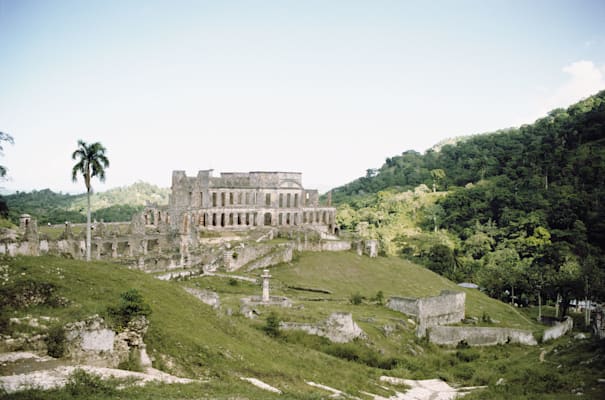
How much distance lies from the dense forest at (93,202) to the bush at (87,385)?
59519mm

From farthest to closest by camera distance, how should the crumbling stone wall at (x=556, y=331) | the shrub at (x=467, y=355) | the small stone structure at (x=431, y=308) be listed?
the crumbling stone wall at (x=556, y=331)
the small stone structure at (x=431, y=308)
the shrub at (x=467, y=355)

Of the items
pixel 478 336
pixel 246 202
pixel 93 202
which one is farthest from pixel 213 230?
pixel 93 202

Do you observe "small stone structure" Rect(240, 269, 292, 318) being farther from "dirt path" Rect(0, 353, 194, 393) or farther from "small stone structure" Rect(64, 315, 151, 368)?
"dirt path" Rect(0, 353, 194, 393)

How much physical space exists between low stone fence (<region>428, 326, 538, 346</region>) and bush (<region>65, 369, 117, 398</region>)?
1103 inches

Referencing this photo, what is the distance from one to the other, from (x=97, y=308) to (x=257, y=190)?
48.8m

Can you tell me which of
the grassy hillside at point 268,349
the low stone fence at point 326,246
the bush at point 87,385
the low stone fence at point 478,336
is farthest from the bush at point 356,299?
the bush at point 87,385

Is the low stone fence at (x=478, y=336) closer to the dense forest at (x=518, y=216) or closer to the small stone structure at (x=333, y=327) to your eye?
the small stone structure at (x=333, y=327)

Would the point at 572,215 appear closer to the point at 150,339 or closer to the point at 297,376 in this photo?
the point at 297,376

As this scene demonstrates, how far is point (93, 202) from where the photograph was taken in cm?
13088

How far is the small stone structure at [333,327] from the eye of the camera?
3094 centimetres

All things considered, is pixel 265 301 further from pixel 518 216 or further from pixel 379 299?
pixel 518 216

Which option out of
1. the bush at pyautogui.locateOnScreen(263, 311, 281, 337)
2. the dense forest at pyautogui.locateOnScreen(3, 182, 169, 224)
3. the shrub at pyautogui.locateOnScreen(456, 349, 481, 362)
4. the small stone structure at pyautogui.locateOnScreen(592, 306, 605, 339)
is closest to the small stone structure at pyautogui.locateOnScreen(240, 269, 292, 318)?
the bush at pyautogui.locateOnScreen(263, 311, 281, 337)

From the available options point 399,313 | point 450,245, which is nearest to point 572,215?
point 450,245

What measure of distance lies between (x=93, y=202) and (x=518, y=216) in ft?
308
